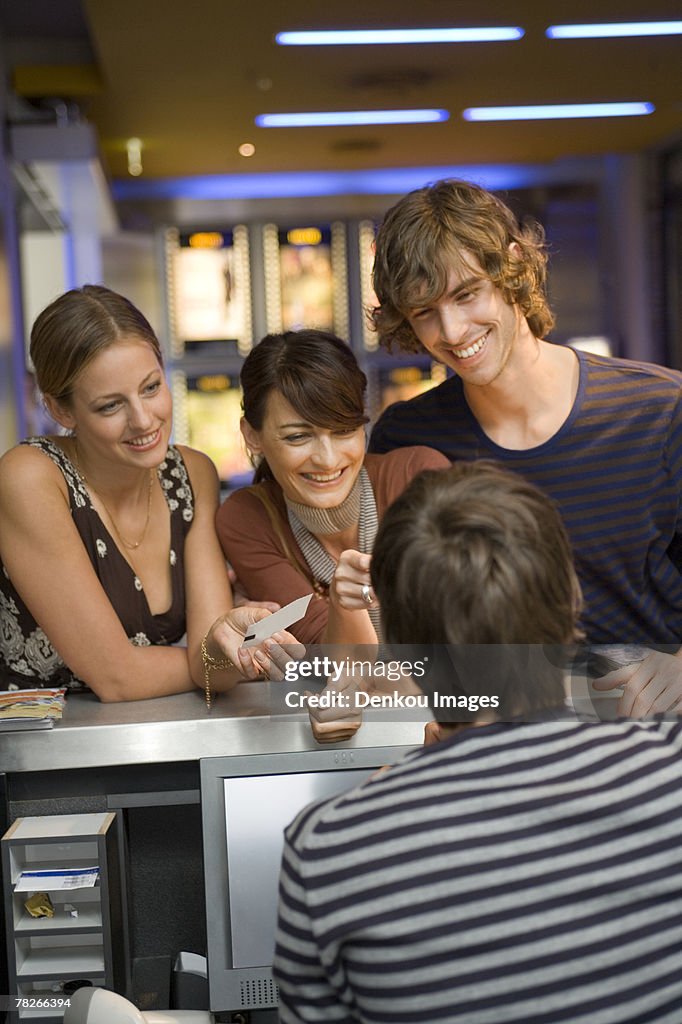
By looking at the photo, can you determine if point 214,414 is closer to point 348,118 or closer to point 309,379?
point 348,118

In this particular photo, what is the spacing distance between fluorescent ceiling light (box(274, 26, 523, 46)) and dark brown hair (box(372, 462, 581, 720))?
4088mm

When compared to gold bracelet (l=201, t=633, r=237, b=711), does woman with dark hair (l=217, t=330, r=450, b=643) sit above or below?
above

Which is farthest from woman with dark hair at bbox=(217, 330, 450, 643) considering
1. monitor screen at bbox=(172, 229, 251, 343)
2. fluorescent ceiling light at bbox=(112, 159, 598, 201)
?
fluorescent ceiling light at bbox=(112, 159, 598, 201)

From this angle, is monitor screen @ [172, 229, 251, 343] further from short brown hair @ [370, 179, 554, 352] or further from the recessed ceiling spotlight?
short brown hair @ [370, 179, 554, 352]

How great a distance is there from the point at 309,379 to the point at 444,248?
0.26m

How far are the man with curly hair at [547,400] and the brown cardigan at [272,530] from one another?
116 millimetres

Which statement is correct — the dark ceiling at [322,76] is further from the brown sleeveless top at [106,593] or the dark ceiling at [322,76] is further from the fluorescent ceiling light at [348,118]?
the brown sleeveless top at [106,593]

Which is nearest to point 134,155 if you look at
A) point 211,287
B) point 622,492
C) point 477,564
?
point 211,287

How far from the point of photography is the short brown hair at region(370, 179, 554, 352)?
5.14 ft

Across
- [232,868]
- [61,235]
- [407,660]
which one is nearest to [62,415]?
[232,868]

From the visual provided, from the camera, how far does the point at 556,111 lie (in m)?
6.12

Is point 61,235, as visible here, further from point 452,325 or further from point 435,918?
point 435,918

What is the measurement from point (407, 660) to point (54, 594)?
0.69 metres

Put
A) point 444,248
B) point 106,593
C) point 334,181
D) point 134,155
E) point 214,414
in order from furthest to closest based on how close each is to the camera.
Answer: point 334,181
point 214,414
point 134,155
point 106,593
point 444,248
